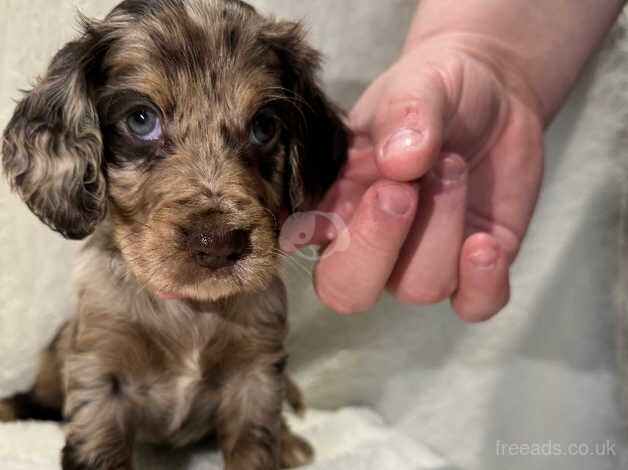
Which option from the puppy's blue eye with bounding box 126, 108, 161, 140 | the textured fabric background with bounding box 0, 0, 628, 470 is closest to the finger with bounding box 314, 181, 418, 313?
the puppy's blue eye with bounding box 126, 108, 161, 140

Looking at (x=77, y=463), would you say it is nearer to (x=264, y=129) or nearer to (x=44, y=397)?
(x=44, y=397)

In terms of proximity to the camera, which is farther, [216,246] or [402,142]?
[402,142]

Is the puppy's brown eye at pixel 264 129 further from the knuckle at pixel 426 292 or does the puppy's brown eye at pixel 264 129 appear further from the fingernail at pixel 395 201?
the knuckle at pixel 426 292

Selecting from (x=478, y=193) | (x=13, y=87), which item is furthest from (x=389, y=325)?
(x=13, y=87)

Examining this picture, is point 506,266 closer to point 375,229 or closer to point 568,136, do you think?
point 375,229

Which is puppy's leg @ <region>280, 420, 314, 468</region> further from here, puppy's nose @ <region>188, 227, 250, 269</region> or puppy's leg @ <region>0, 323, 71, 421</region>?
puppy's nose @ <region>188, 227, 250, 269</region>

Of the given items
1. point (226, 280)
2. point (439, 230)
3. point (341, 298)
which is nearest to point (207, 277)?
point (226, 280)

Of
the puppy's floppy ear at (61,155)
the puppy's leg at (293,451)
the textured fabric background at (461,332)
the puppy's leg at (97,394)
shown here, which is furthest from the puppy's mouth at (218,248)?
the textured fabric background at (461,332)
